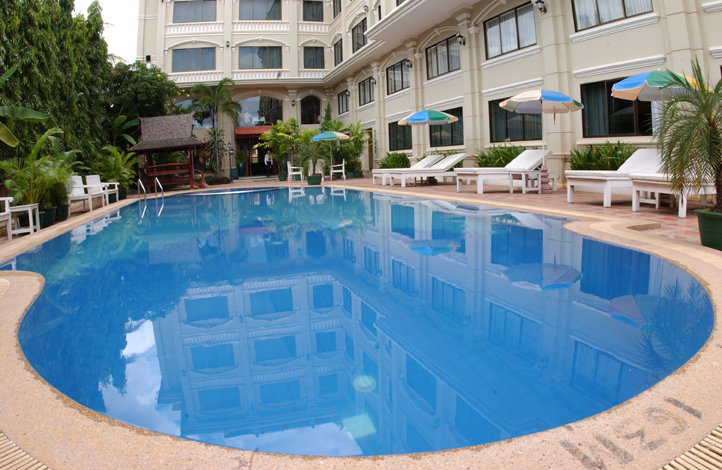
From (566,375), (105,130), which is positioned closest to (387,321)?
(566,375)

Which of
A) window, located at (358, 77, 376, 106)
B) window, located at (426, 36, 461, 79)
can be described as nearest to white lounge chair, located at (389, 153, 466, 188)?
window, located at (426, 36, 461, 79)

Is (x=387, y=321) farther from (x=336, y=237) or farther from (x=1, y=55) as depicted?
(x=1, y=55)

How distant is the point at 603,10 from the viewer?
523 inches

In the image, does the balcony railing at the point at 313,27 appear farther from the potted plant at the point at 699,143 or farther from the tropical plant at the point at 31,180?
the potted plant at the point at 699,143

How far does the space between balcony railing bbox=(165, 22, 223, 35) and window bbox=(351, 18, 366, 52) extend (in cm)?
895

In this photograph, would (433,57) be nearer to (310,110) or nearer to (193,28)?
(310,110)

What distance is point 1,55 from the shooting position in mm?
13445

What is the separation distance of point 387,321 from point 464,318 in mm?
662

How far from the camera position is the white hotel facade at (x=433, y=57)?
41.4 ft

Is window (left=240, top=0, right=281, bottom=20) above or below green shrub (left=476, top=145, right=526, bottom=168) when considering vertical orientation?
above

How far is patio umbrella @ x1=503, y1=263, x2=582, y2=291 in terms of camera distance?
17.0ft

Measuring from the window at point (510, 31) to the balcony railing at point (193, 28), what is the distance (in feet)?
66.2

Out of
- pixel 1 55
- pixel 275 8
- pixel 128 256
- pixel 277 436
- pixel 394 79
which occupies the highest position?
pixel 275 8

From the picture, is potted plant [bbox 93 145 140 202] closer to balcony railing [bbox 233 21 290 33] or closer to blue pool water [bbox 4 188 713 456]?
blue pool water [bbox 4 188 713 456]
